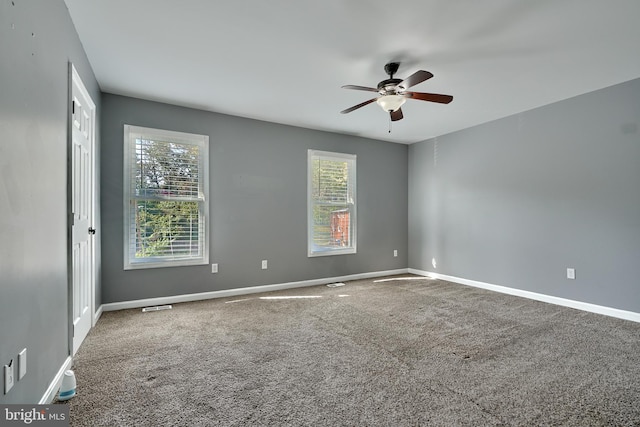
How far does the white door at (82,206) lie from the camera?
2.43 m

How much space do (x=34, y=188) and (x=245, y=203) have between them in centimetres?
277

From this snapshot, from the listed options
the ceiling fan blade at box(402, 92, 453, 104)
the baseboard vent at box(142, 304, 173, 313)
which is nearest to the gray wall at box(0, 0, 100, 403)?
the baseboard vent at box(142, 304, 173, 313)

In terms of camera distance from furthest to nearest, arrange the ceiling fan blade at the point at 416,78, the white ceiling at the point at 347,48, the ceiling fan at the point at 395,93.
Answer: the ceiling fan at the point at 395,93, the ceiling fan blade at the point at 416,78, the white ceiling at the point at 347,48

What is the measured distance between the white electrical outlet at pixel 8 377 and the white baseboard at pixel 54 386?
46 cm

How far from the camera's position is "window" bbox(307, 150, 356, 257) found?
16.3 ft

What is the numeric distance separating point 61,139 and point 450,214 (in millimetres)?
5093

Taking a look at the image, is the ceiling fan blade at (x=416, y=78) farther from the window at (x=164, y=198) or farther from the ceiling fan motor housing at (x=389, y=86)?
the window at (x=164, y=198)

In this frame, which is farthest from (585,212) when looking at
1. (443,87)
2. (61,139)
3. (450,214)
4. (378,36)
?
(61,139)

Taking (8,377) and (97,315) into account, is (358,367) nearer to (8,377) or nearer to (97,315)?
(8,377)

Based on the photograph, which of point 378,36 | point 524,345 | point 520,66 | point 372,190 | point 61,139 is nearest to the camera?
point 61,139

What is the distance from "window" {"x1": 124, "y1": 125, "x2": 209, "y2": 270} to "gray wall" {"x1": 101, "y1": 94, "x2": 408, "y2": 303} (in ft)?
0.30

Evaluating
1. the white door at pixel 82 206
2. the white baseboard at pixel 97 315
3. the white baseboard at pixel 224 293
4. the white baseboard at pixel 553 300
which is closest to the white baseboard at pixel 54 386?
the white door at pixel 82 206

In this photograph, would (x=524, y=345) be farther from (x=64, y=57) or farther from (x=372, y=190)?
(x=64, y=57)

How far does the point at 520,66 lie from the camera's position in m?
2.92
